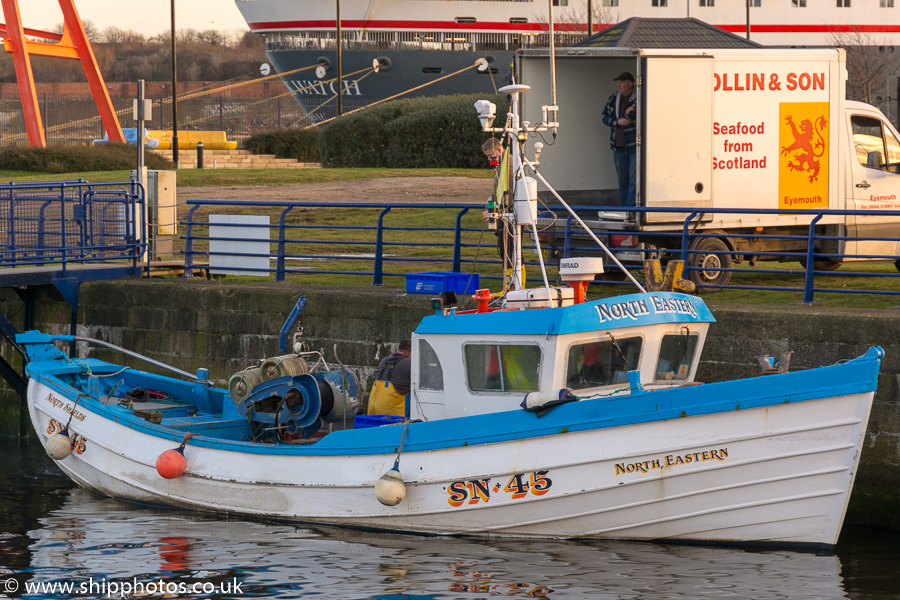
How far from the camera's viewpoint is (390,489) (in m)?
9.70

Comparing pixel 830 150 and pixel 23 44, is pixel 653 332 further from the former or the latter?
pixel 23 44

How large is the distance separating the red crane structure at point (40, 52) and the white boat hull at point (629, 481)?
2927cm

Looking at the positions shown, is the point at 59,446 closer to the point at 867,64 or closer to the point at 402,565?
the point at 402,565

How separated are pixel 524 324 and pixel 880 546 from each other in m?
3.61

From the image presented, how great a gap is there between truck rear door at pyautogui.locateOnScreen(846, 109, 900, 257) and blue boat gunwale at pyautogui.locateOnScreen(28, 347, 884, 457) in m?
6.60

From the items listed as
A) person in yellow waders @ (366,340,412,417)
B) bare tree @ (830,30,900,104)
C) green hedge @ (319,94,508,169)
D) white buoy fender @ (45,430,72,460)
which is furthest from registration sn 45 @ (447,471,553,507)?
bare tree @ (830,30,900,104)

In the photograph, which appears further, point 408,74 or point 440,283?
point 408,74

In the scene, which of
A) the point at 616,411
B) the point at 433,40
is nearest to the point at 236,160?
the point at 433,40

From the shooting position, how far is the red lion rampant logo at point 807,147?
1479 centimetres

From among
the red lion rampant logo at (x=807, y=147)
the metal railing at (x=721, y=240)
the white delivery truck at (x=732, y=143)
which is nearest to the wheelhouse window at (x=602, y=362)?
the metal railing at (x=721, y=240)

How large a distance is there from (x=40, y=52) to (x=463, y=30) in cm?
2456

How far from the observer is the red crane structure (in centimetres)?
3719

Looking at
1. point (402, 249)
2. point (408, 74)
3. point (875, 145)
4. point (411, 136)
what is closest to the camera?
point (875, 145)

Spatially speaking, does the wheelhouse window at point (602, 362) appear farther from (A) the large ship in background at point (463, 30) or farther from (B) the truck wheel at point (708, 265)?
(A) the large ship in background at point (463, 30)
